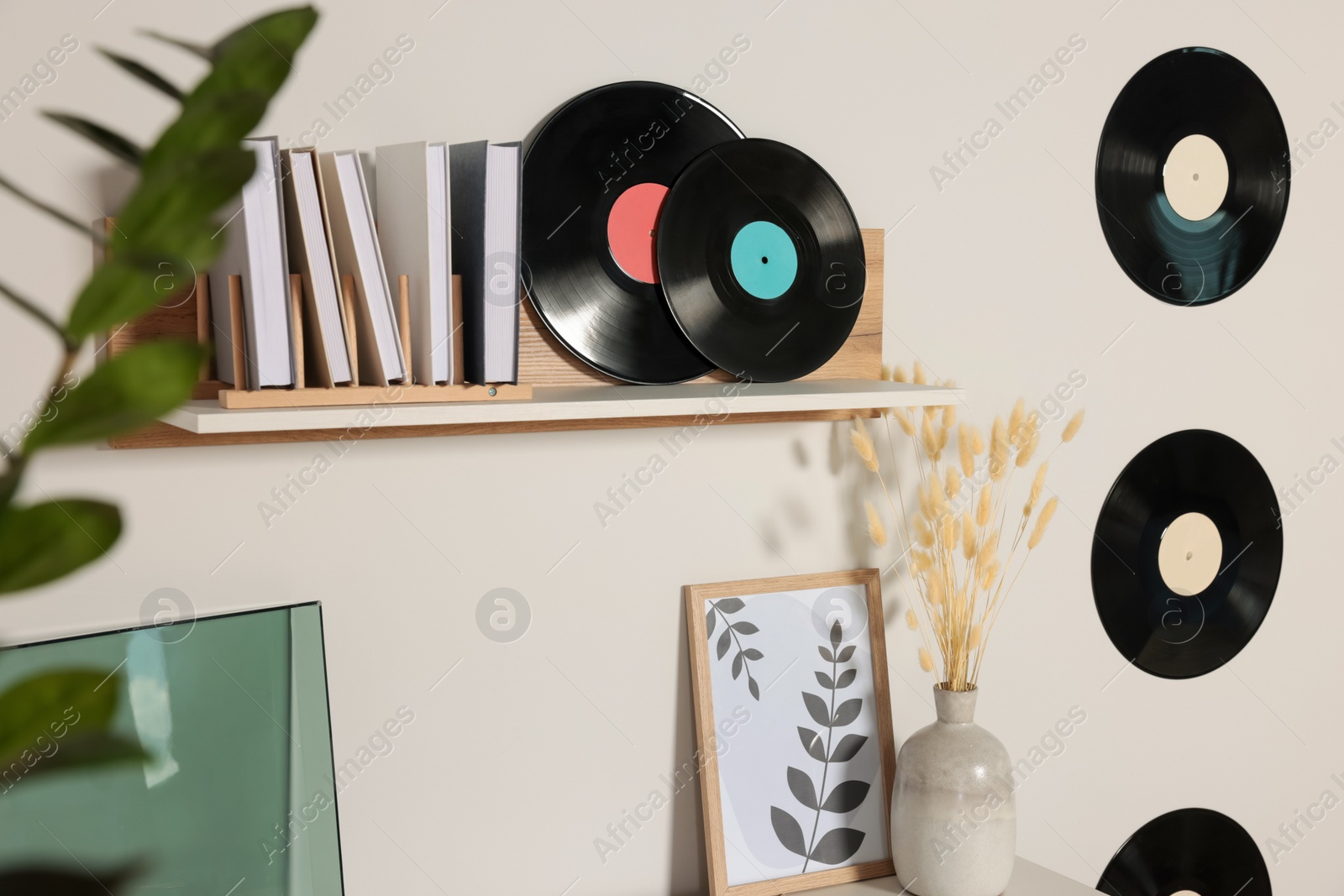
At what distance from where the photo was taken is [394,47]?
1.24 metres

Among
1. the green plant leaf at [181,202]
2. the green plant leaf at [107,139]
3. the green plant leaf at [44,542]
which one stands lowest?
the green plant leaf at [44,542]

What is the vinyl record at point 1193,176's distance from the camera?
1696 millimetres

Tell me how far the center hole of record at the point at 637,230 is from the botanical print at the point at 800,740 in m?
0.47

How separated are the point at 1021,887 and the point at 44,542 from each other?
58.2 inches

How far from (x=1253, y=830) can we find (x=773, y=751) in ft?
3.45

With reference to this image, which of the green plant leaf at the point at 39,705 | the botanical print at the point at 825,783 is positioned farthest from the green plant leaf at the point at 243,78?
the botanical print at the point at 825,783

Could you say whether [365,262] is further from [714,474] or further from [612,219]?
[714,474]

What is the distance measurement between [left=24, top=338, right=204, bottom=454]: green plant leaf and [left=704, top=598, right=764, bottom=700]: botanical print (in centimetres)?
124

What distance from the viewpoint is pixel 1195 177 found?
176 cm

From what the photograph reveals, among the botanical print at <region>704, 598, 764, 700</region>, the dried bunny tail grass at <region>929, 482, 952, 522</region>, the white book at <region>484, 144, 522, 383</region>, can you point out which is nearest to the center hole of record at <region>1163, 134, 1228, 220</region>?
the dried bunny tail grass at <region>929, 482, 952, 522</region>

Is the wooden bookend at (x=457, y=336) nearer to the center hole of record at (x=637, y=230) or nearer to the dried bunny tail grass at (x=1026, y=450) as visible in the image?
the center hole of record at (x=637, y=230)

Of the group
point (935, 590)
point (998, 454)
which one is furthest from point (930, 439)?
point (935, 590)

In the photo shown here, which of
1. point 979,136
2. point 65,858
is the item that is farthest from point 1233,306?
point 65,858

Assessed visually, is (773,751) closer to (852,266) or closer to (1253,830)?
(852,266)
